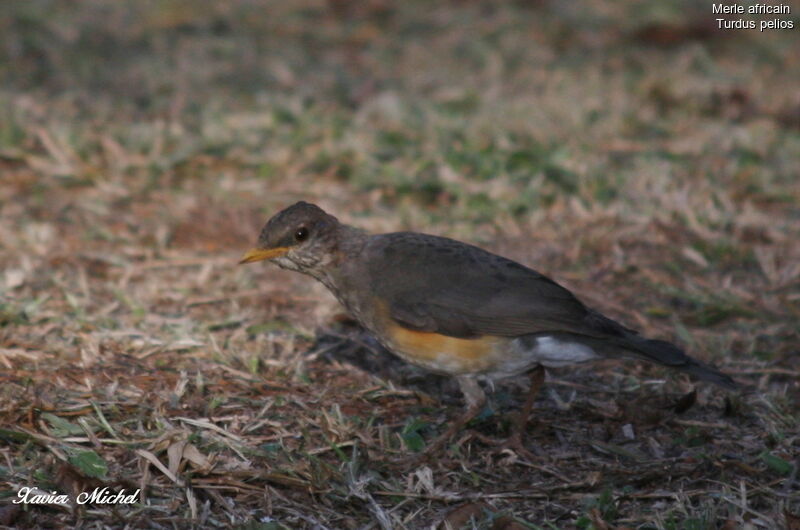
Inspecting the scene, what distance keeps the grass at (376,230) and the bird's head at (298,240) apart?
0.55m

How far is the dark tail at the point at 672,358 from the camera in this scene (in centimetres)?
465

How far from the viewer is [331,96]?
9.85 m

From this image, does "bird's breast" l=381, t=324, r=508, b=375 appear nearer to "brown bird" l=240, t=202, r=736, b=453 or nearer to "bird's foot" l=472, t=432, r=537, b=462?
"brown bird" l=240, t=202, r=736, b=453

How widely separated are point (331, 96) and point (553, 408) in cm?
521

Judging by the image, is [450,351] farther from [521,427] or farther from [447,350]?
[521,427]

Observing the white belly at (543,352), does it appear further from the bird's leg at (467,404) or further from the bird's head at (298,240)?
the bird's head at (298,240)

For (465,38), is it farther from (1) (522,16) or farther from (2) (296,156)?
(2) (296,156)

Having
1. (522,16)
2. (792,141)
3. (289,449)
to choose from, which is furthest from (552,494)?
(522,16)

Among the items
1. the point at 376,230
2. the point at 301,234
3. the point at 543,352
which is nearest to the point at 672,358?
the point at 543,352

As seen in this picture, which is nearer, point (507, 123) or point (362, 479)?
point (362, 479)

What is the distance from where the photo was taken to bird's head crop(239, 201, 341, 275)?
209 inches
